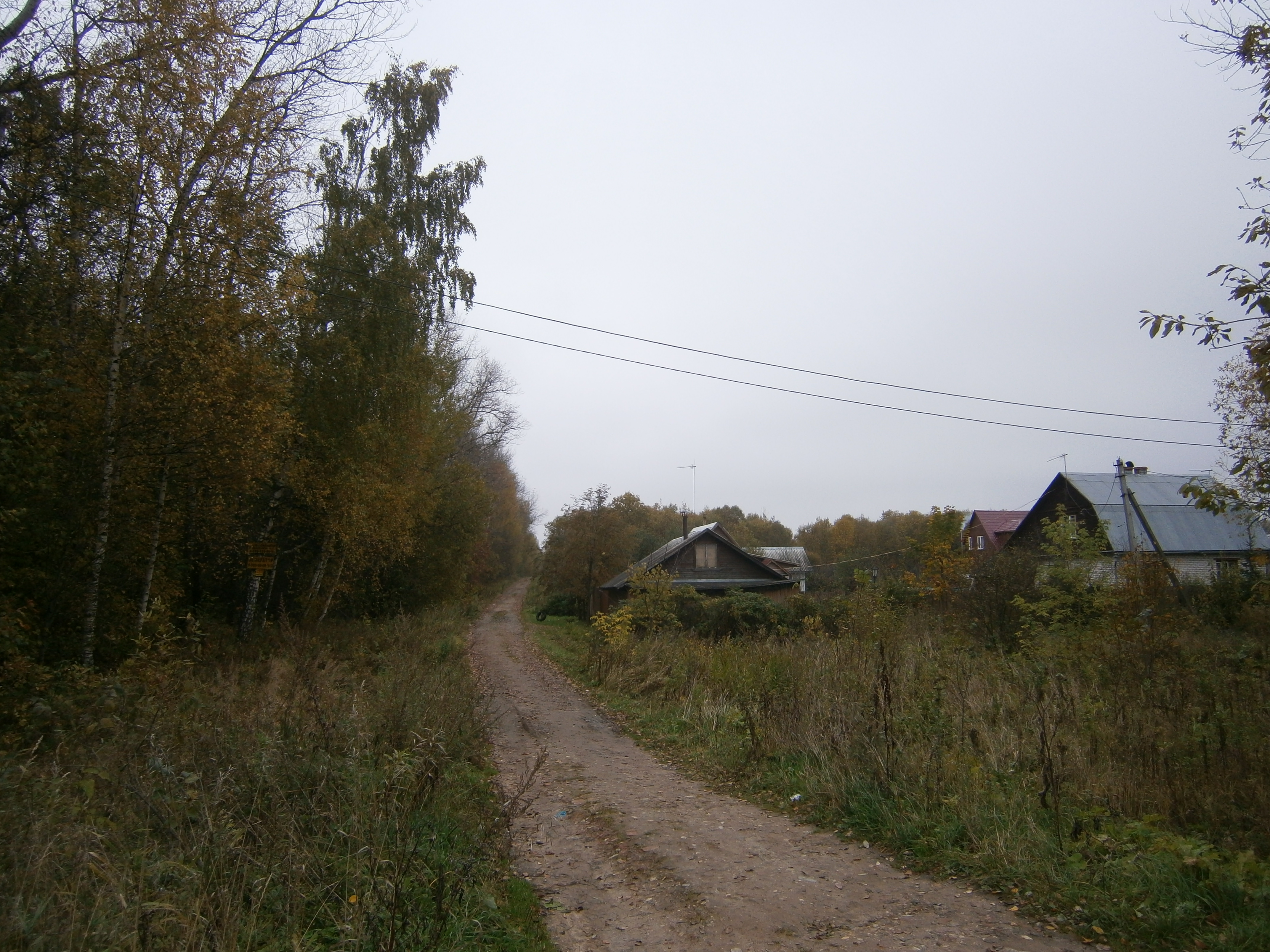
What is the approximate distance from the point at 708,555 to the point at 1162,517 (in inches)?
745

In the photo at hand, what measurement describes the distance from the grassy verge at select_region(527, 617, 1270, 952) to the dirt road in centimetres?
34

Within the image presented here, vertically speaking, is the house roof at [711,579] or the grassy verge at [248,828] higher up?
the house roof at [711,579]

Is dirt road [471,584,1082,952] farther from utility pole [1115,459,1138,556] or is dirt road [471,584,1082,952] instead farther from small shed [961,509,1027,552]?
small shed [961,509,1027,552]

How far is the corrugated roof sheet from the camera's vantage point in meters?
30.4

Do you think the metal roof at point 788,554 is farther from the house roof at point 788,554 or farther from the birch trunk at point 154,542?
the birch trunk at point 154,542

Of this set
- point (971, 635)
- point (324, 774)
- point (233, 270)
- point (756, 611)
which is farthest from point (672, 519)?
point (324, 774)

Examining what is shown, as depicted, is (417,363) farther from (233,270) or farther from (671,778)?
(671,778)

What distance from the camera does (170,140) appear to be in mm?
10172

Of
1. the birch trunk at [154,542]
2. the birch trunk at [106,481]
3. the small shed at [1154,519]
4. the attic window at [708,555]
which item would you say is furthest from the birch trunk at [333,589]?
the small shed at [1154,519]

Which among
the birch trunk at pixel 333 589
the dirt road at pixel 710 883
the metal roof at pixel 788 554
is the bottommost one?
the dirt road at pixel 710 883

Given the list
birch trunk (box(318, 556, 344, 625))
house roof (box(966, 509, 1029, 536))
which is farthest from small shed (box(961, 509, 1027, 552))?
birch trunk (box(318, 556, 344, 625))

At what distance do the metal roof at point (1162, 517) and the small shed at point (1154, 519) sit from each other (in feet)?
0.09

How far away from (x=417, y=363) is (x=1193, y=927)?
51.3 feet

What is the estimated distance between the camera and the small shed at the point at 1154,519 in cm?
3002
